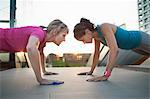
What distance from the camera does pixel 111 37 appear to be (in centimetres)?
167

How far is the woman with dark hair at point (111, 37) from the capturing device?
1670 millimetres

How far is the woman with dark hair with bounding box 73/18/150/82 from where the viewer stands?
5.48ft

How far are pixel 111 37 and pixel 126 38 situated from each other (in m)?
0.23

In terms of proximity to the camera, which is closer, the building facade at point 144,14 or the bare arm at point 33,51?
the bare arm at point 33,51

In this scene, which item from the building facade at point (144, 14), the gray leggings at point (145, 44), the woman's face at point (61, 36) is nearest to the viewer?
the woman's face at point (61, 36)

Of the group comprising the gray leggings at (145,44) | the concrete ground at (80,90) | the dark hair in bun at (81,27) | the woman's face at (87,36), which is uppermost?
the dark hair in bun at (81,27)

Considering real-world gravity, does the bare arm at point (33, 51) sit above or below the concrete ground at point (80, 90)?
above

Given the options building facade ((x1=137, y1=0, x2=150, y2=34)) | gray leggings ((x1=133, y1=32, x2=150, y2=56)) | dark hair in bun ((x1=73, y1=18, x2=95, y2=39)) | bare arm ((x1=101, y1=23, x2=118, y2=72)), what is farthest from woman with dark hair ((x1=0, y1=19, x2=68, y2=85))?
building facade ((x1=137, y1=0, x2=150, y2=34))

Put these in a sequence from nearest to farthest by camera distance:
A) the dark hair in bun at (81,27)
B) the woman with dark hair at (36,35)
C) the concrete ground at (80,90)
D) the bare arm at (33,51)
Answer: the concrete ground at (80,90) → the bare arm at (33,51) → the woman with dark hair at (36,35) → the dark hair in bun at (81,27)

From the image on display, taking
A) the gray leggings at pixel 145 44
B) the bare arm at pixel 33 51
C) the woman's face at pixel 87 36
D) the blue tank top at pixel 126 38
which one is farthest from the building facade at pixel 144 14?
the bare arm at pixel 33 51

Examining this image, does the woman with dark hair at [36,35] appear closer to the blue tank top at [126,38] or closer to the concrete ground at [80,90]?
the concrete ground at [80,90]

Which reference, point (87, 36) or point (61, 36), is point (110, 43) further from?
point (61, 36)

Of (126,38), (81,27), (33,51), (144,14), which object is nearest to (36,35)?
(33,51)

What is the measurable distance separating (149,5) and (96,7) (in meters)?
1.55
